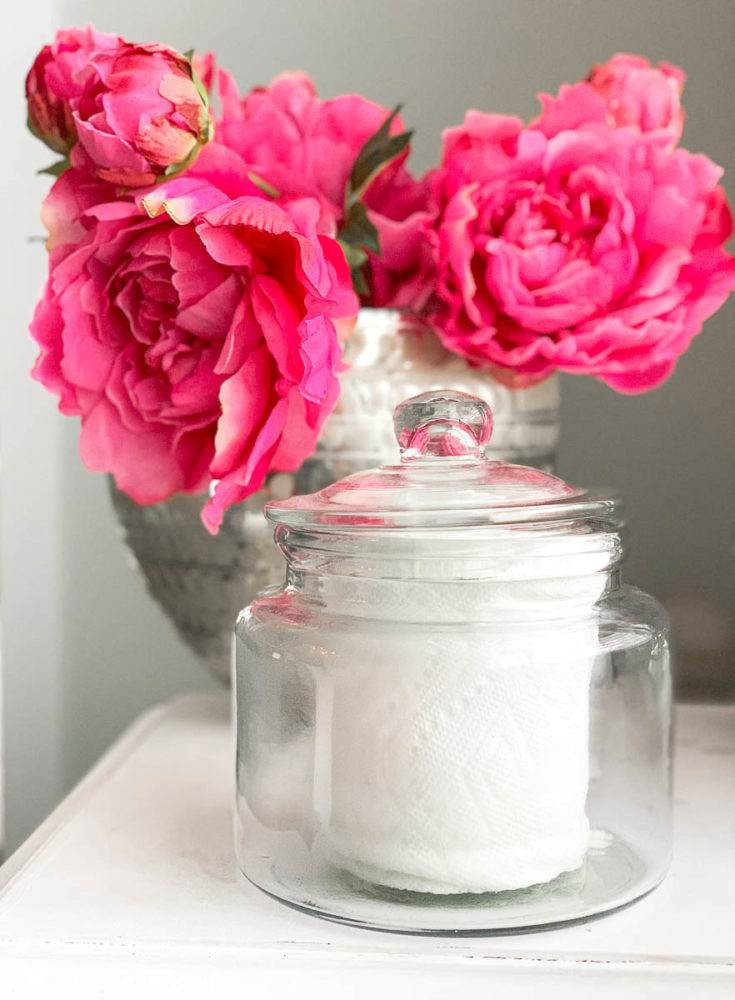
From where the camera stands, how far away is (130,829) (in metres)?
0.48

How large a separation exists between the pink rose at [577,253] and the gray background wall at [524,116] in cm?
25

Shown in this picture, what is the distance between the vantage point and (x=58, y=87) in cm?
47

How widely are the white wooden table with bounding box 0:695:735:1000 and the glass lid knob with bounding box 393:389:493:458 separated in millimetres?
169

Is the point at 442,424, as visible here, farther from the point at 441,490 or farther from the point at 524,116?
the point at 524,116

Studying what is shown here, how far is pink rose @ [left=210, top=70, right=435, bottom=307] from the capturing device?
0.55 metres

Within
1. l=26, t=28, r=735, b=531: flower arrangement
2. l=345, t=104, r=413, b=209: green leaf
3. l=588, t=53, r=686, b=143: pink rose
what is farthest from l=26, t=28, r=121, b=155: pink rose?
l=588, t=53, r=686, b=143: pink rose

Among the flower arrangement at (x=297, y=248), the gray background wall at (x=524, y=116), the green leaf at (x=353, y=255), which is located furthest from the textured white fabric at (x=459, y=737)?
the gray background wall at (x=524, y=116)

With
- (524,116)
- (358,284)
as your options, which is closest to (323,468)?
(358,284)

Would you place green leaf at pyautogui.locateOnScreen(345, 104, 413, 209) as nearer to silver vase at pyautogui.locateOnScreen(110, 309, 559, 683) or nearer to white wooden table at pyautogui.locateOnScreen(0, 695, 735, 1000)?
silver vase at pyautogui.locateOnScreen(110, 309, 559, 683)

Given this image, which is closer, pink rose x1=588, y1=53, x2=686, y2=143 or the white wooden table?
the white wooden table

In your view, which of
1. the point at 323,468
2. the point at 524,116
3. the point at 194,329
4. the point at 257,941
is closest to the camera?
the point at 257,941

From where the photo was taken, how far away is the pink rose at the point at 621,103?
1.79ft

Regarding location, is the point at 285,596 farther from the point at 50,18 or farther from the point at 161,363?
the point at 50,18

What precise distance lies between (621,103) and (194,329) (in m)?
0.26
